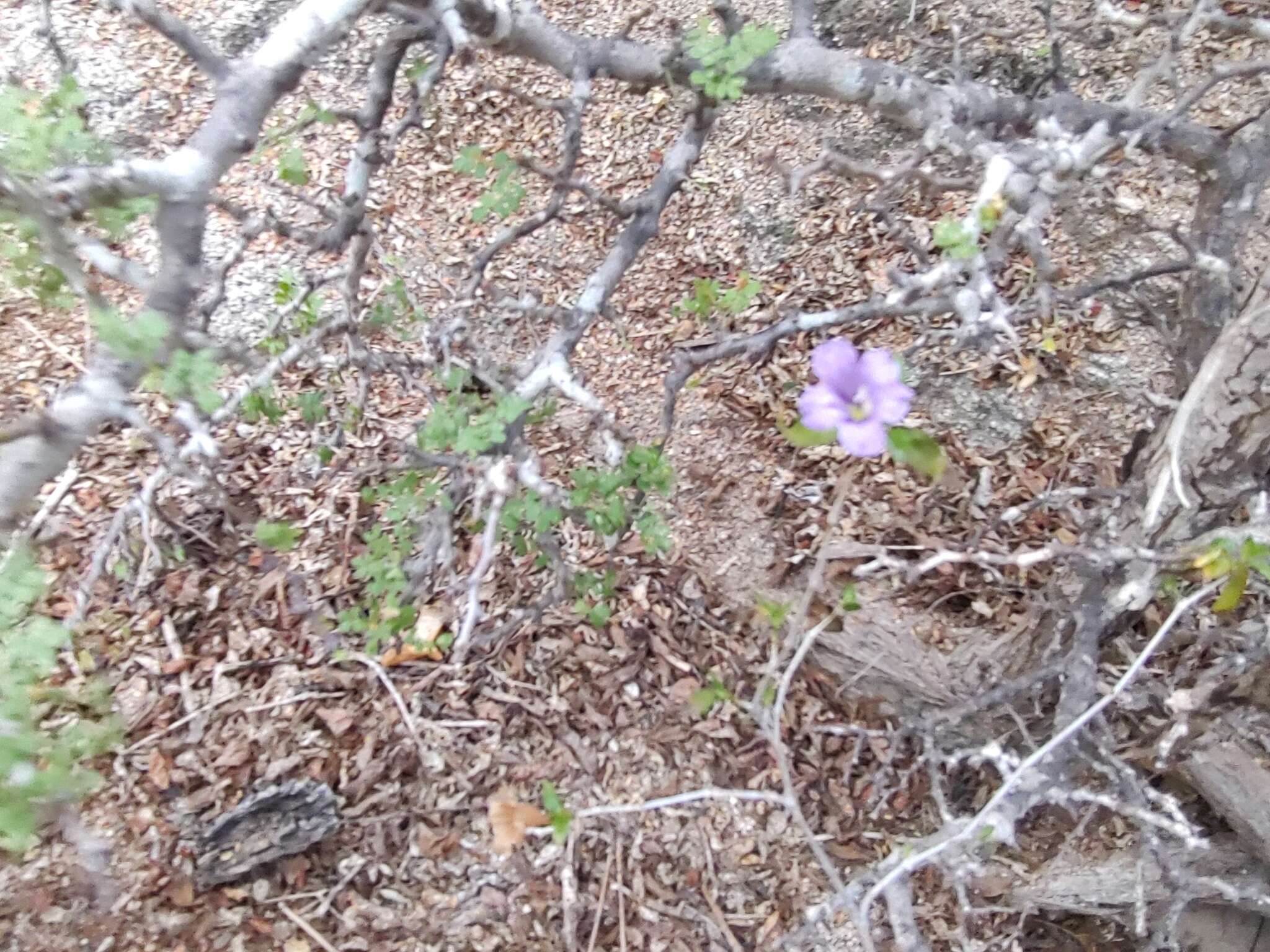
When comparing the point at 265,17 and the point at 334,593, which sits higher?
the point at 265,17

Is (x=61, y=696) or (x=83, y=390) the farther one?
(x=61, y=696)

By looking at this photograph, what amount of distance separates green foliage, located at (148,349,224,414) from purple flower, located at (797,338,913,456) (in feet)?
1.93

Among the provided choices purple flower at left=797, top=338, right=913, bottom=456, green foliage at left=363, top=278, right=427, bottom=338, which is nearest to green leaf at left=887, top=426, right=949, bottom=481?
purple flower at left=797, top=338, right=913, bottom=456

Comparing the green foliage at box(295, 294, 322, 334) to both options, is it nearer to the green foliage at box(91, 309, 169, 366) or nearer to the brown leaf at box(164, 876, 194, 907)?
the green foliage at box(91, 309, 169, 366)

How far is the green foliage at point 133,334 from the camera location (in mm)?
860

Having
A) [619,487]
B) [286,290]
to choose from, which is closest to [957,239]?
[619,487]

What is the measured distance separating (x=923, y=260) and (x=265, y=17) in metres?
2.15

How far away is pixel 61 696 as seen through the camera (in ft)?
3.77

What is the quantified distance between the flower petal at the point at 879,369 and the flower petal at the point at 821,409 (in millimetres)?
38

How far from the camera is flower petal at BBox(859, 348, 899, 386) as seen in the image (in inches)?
39.1

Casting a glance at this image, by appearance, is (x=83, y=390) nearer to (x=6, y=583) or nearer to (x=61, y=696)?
(x=6, y=583)

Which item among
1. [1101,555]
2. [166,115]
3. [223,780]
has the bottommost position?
[223,780]

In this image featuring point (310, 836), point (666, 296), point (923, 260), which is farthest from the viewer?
point (666, 296)

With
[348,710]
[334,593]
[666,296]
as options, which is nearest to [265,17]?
[666,296]
